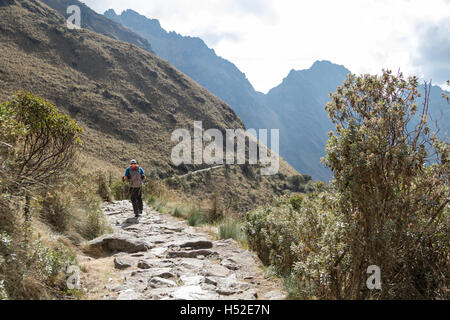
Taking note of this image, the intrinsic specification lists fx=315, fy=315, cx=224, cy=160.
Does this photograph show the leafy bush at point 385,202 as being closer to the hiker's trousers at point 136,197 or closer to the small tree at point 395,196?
the small tree at point 395,196

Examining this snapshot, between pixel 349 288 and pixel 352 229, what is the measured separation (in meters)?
0.61

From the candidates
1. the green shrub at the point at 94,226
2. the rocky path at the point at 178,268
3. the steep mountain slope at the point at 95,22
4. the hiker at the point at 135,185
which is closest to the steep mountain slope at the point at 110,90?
the hiker at the point at 135,185

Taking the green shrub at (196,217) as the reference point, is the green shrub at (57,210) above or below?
above

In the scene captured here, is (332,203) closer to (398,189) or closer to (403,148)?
(398,189)

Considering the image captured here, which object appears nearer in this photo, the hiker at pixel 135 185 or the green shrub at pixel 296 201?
the hiker at pixel 135 185

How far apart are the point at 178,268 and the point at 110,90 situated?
48.5 meters

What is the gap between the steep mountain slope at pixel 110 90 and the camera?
39219 mm

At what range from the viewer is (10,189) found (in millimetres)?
4082

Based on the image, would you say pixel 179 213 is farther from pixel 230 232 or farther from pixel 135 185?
pixel 230 232

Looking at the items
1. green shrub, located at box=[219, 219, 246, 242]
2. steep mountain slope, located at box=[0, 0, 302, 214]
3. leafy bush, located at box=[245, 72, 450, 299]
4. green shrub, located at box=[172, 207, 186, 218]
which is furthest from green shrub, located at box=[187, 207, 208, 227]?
steep mountain slope, located at box=[0, 0, 302, 214]

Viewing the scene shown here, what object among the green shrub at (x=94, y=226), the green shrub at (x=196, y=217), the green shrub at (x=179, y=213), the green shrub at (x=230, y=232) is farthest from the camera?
the green shrub at (x=179, y=213)


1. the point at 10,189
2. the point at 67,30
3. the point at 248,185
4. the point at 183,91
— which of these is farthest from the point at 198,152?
the point at 10,189

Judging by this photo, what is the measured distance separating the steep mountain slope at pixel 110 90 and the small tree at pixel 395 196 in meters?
27.5

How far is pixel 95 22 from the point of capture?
127375 mm
